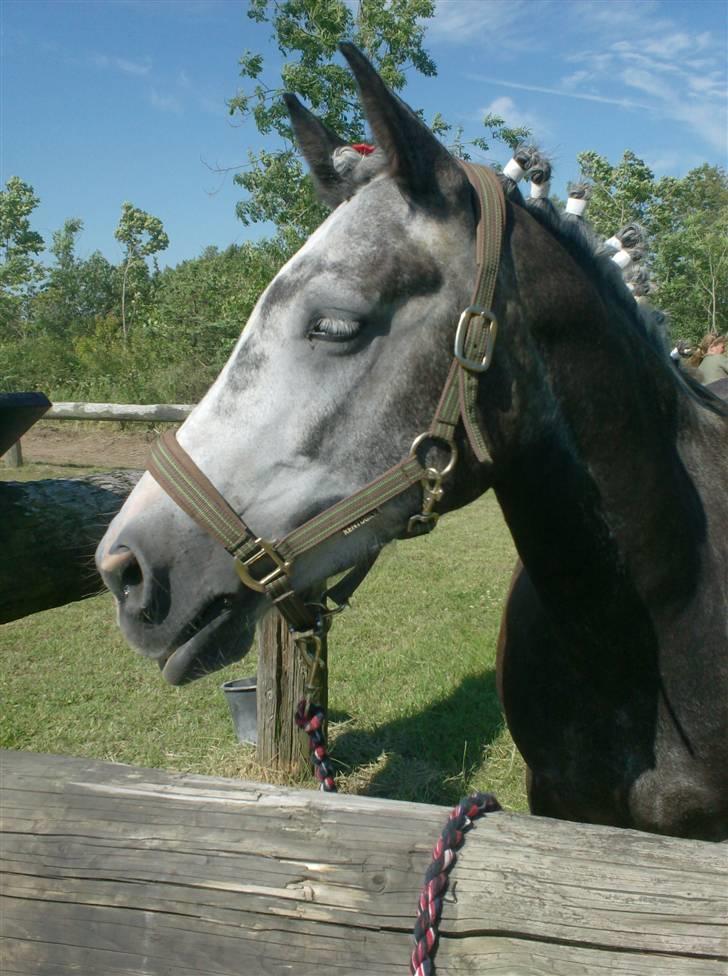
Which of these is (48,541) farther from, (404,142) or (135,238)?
(135,238)

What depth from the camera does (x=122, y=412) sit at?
11.5 m

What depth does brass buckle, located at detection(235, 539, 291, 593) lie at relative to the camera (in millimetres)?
1633

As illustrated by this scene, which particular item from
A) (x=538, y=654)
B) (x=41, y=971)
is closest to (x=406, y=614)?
(x=538, y=654)

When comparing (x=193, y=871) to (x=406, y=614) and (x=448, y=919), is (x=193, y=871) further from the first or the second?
→ (x=406, y=614)

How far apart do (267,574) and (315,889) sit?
2.33ft

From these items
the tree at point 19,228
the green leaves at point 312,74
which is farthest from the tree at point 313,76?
the tree at point 19,228

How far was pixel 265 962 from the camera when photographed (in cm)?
105

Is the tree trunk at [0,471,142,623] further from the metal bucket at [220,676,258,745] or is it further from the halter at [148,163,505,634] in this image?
the metal bucket at [220,676,258,745]

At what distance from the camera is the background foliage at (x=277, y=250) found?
11898mm

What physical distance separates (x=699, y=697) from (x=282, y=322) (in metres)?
1.39

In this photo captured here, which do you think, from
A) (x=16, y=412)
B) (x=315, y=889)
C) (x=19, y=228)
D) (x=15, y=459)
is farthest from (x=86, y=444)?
(x=19, y=228)

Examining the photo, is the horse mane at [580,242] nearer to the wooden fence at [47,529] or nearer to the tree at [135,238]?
the wooden fence at [47,529]

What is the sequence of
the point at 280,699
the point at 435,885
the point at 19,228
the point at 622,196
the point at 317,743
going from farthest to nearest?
the point at 19,228, the point at 622,196, the point at 280,699, the point at 317,743, the point at 435,885

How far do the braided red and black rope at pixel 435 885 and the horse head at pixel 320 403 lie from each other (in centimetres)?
72
